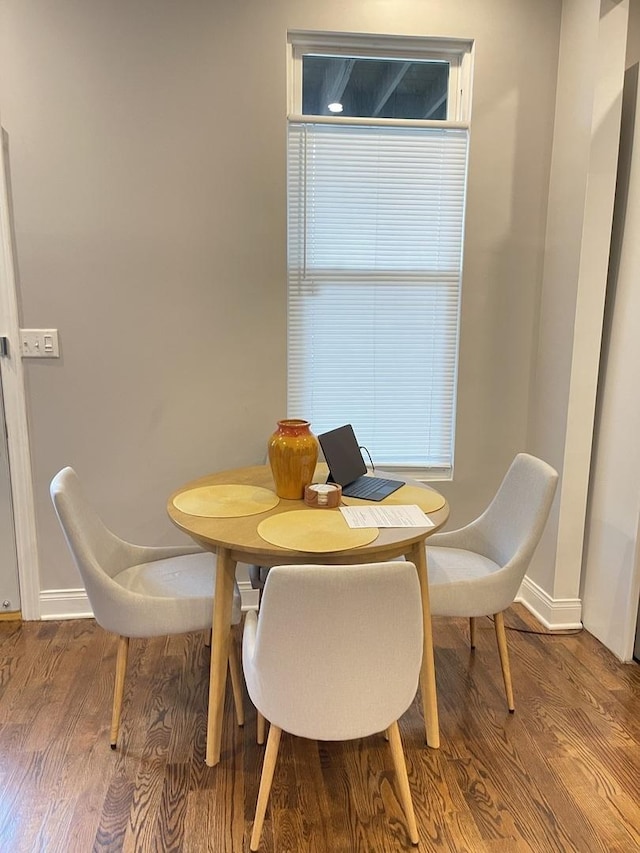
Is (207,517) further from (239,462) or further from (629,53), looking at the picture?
(629,53)

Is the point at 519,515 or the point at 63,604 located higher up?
the point at 519,515

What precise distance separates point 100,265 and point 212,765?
1.90 meters

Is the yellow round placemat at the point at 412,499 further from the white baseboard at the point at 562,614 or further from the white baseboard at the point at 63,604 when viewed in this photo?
the white baseboard at the point at 63,604

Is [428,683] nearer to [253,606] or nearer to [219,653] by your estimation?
[219,653]

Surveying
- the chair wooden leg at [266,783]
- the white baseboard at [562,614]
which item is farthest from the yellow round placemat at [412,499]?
the white baseboard at [562,614]

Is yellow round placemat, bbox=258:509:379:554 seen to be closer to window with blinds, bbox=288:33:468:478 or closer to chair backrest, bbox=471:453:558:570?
chair backrest, bbox=471:453:558:570

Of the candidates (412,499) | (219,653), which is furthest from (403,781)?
(412,499)

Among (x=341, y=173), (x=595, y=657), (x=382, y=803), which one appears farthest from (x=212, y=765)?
(x=341, y=173)

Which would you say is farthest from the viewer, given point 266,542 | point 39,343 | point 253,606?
point 253,606

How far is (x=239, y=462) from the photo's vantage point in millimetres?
2672

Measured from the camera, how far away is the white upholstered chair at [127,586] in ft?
5.70

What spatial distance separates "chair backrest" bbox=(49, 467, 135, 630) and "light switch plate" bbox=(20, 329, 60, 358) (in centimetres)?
81

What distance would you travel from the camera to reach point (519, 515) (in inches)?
80.9

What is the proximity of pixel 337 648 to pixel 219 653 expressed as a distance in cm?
60
